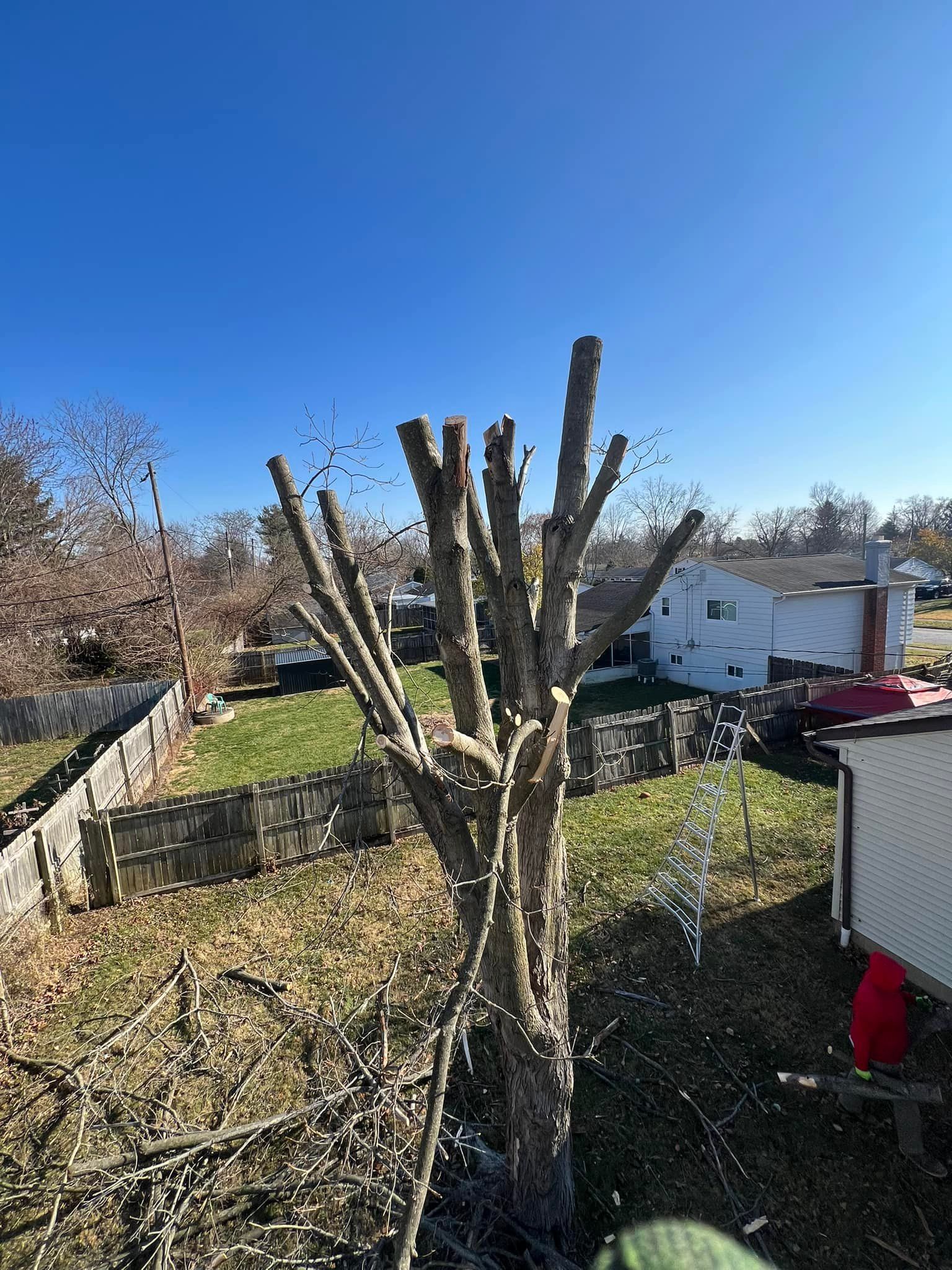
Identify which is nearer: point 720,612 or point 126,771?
point 126,771

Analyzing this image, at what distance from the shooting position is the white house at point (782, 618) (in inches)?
647

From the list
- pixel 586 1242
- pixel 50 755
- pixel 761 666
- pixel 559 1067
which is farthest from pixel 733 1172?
pixel 50 755

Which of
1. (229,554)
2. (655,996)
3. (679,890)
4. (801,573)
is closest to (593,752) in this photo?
(679,890)

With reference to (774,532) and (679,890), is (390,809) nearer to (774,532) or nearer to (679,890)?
(679,890)

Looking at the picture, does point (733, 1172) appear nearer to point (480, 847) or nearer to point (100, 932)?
point (480, 847)

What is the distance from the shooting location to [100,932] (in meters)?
6.73

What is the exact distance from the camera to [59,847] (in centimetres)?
692

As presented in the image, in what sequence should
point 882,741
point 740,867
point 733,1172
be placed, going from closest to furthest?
point 733,1172, point 882,741, point 740,867

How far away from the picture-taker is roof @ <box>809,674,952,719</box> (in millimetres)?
10359

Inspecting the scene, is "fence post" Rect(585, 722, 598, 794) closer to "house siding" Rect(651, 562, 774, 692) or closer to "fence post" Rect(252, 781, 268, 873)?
"fence post" Rect(252, 781, 268, 873)

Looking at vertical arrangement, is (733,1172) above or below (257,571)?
below

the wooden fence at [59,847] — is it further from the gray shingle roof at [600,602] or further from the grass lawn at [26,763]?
the gray shingle roof at [600,602]

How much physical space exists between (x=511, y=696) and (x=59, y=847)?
23.1 feet

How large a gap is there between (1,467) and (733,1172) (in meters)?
27.9
